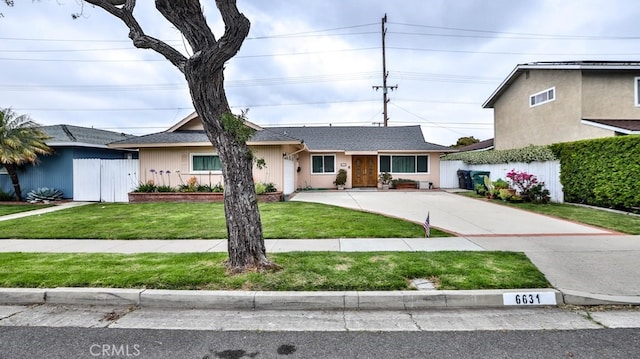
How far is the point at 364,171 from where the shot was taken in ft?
74.7

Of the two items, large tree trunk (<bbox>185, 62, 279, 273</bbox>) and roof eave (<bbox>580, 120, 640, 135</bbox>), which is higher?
roof eave (<bbox>580, 120, 640, 135</bbox>)

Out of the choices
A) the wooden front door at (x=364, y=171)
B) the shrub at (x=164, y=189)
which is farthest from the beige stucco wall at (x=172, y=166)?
the wooden front door at (x=364, y=171)

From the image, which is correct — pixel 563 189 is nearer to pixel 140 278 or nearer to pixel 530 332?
pixel 530 332

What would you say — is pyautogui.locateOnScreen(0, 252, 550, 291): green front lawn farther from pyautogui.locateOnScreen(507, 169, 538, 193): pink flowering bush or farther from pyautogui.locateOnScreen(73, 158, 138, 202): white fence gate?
pyautogui.locateOnScreen(73, 158, 138, 202): white fence gate

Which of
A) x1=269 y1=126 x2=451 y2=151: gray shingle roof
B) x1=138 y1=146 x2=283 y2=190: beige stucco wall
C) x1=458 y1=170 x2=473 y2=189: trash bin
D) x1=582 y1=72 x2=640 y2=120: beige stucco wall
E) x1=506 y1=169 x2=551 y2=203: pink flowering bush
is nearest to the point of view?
x1=506 y1=169 x2=551 y2=203: pink flowering bush

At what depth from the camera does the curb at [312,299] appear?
3.89 m

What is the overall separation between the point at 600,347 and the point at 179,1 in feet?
19.8

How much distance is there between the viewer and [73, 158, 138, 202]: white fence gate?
1483 centimetres

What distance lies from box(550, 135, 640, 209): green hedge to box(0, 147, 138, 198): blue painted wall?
70.0 ft

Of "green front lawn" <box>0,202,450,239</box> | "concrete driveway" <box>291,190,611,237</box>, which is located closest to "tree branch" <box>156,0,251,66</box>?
"green front lawn" <box>0,202,450,239</box>

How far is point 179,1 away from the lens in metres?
4.26

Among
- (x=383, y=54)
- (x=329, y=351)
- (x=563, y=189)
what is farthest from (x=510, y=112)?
(x=329, y=351)

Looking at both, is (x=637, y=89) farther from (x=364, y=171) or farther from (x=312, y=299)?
(x=312, y=299)

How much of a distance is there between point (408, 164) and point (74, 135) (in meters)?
19.5
